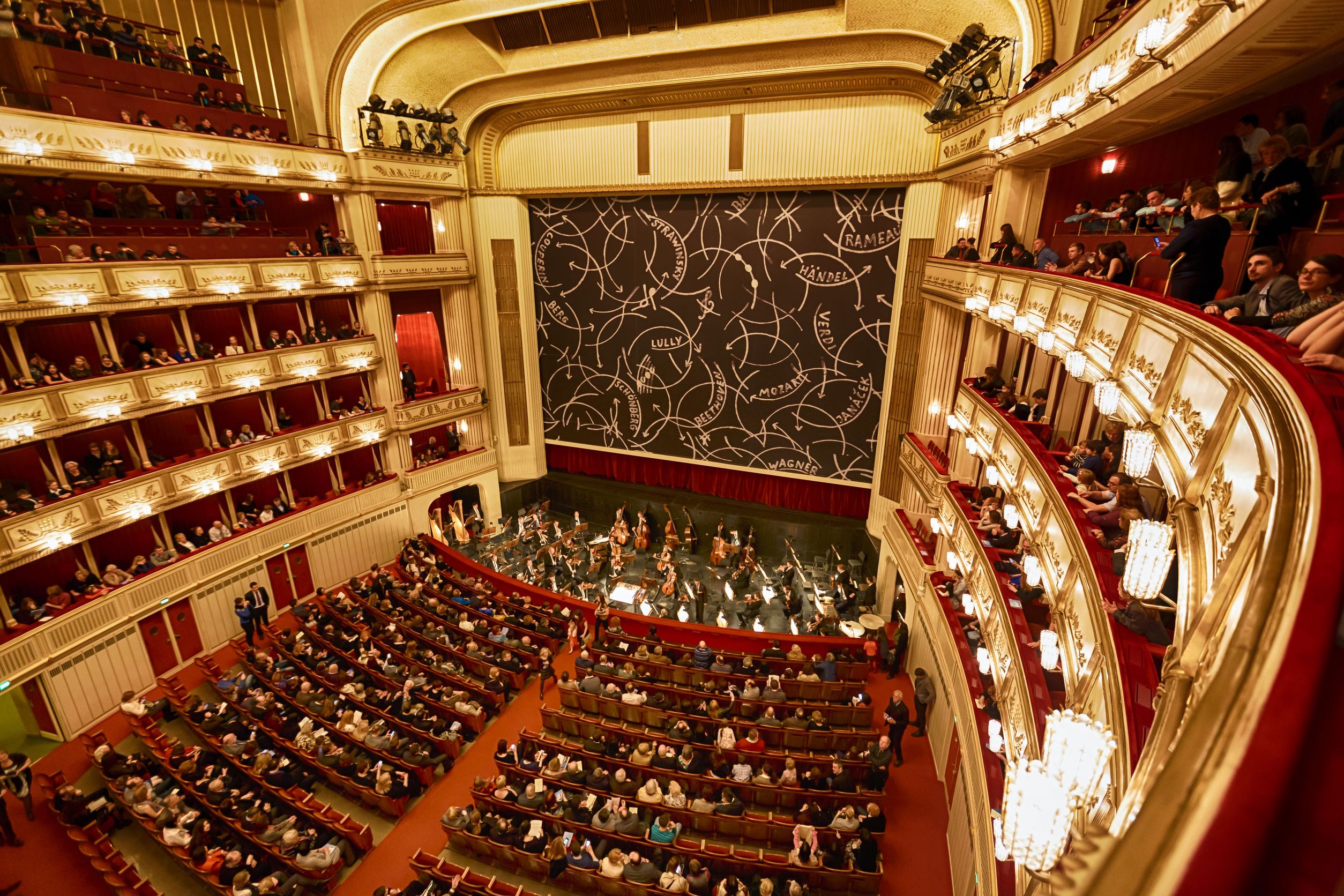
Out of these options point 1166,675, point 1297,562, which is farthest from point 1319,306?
point 1297,562

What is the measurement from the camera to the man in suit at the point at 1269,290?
Result: 4004 mm

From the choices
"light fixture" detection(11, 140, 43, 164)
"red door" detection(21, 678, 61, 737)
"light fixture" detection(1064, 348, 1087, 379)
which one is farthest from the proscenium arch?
"red door" detection(21, 678, 61, 737)

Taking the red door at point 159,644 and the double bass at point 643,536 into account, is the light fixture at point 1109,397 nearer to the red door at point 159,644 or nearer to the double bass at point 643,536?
the double bass at point 643,536

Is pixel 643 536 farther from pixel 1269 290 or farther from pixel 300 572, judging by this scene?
pixel 1269 290

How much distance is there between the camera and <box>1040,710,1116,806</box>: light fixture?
115 inches

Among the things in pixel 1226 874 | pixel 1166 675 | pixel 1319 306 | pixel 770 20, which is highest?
pixel 770 20

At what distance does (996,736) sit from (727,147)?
13.0 meters

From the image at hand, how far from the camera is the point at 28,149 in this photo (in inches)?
389

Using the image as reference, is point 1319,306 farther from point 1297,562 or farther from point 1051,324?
point 1051,324

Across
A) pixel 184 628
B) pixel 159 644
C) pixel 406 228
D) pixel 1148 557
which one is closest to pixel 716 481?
pixel 406 228

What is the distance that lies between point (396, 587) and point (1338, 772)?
49.6ft

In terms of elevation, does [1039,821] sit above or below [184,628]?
above

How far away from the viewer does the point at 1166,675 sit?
2775 mm

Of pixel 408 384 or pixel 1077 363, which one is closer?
pixel 1077 363
